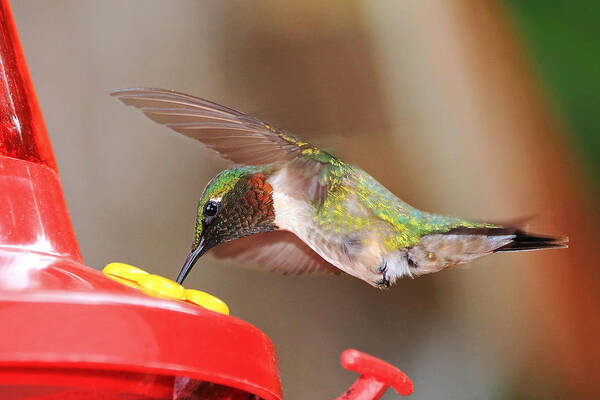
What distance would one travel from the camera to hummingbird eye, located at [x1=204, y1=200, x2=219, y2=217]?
1169mm

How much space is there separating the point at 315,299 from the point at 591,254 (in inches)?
30.6

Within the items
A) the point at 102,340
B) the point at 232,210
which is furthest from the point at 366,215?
the point at 102,340

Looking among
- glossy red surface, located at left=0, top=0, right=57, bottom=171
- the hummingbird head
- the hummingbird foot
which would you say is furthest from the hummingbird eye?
glossy red surface, located at left=0, top=0, right=57, bottom=171

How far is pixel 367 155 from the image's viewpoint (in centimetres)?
170

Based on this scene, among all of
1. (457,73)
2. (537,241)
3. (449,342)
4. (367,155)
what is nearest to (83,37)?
(367,155)

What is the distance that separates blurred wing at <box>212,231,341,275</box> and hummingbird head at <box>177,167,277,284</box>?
7 cm

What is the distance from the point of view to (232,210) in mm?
1179

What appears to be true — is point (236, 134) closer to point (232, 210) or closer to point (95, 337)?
point (232, 210)

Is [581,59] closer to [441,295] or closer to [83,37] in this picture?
[441,295]

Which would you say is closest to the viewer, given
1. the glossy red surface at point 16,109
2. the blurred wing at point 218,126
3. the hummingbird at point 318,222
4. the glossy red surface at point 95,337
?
the glossy red surface at point 95,337

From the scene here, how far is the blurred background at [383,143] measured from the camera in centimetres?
185

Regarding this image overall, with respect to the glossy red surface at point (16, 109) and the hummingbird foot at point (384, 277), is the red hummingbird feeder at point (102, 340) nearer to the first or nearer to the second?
the glossy red surface at point (16, 109)

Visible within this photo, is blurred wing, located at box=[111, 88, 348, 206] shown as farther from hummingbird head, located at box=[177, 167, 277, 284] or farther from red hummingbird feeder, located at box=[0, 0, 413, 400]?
red hummingbird feeder, located at box=[0, 0, 413, 400]

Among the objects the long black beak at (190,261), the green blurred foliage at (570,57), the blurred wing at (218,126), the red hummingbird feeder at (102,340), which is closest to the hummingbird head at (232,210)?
the long black beak at (190,261)
